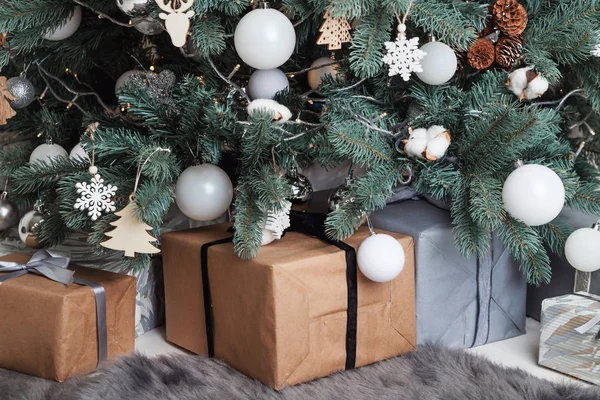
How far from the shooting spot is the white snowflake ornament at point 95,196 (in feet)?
3.43

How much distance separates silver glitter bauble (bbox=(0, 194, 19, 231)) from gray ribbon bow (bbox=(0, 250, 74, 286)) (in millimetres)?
262

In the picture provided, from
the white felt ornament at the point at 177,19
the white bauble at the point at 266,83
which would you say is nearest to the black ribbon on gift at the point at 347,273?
the white bauble at the point at 266,83

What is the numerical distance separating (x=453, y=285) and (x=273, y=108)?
1.36 feet

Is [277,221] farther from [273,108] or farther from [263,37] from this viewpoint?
[263,37]

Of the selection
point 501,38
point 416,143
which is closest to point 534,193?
point 416,143

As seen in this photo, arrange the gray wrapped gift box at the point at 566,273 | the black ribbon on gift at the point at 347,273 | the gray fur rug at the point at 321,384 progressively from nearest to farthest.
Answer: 1. the gray fur rug at the point at 321,384
2. the black ribbon on gift at the point at 347,273
3. the gray wrapped gift box at the point at 566,273

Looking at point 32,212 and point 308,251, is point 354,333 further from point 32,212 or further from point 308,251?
point 32,212

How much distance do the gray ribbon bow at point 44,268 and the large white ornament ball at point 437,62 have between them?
0.63m

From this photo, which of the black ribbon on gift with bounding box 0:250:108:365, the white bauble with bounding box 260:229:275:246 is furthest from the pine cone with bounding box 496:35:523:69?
the black ribbon on gift with bounding box 0:250:108:365

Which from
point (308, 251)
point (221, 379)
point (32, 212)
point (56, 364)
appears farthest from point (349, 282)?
point (32, 212)

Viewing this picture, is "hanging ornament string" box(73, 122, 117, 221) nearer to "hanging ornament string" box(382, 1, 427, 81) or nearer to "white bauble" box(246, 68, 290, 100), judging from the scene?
"white bauble" box(246, 68, 290, 100)

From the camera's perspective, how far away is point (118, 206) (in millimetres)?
1093

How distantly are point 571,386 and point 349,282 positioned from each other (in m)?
0.34

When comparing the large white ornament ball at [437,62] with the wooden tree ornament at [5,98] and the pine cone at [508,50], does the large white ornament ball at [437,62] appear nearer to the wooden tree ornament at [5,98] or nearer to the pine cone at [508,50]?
the pine cone at [508,50]
